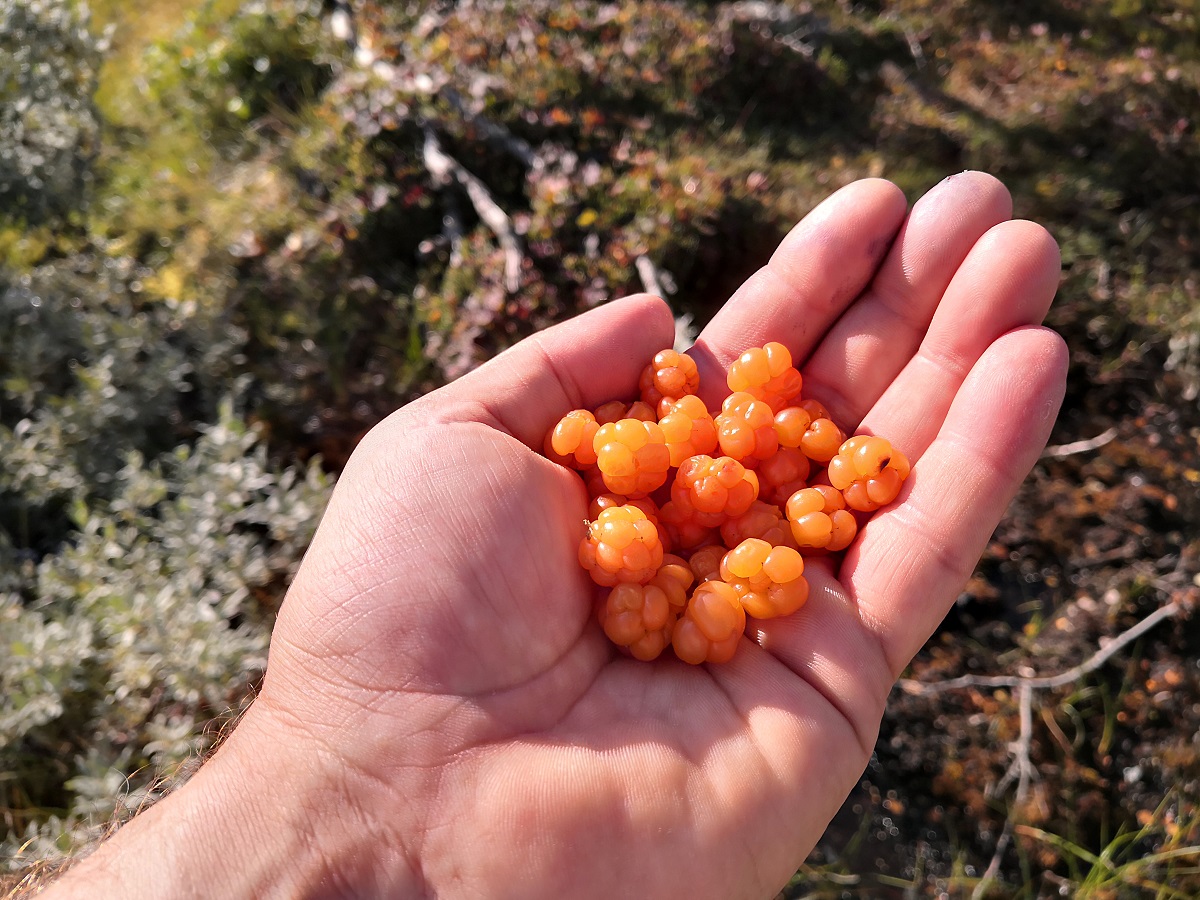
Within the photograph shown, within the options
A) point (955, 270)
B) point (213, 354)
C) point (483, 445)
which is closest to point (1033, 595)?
point (955, 270)

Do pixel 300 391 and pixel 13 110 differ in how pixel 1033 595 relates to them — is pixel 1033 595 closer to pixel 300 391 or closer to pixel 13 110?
pixel 300 391

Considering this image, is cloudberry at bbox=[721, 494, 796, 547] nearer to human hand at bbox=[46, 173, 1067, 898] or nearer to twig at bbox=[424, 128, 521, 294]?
human hand at bbox=[46, 173, 1067, 898]

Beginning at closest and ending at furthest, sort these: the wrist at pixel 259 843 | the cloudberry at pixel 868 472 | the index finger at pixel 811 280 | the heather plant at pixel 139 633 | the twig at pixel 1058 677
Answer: the wrist at pixel 259 843, the cloudberry at pixel 868 472, the index finger at pixel 811 280, the heather plant at pixel 139 633, the twig at pixel 1058 677

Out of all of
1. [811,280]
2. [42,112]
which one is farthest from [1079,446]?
[42,112]

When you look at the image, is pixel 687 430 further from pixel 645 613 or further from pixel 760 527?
pixel 645 613

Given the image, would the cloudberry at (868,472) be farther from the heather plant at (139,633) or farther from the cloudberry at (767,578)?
the heather plant at (139,633)

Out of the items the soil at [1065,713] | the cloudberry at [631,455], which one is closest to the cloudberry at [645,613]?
the cloudberry at [631,455]

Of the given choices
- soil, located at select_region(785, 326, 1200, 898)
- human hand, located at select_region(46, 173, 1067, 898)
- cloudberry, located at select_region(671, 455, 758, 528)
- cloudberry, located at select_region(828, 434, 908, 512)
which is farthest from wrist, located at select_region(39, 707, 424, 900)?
soil, located at select_region(785, 326, 1200, 898)
